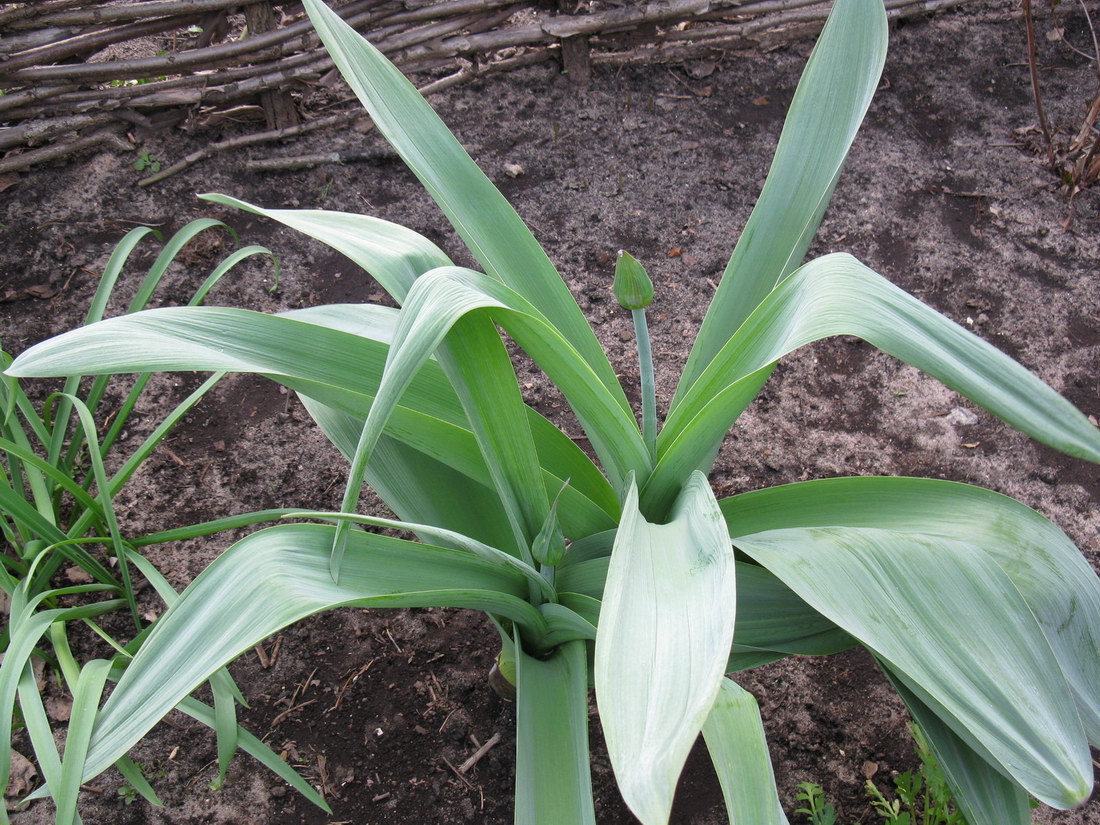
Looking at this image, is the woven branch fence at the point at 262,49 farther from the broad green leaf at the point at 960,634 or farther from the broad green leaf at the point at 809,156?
the broad green leaf at the point at 960,634

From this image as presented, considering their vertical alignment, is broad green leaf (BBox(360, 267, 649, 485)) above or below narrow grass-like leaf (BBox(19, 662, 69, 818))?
above

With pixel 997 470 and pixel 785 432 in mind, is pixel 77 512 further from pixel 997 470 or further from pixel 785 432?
pixel 997 470

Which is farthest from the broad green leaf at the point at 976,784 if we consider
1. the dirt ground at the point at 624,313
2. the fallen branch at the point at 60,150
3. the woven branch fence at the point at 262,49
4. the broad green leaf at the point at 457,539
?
the fallen branch at the point at 60,150

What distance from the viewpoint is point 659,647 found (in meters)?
0.50

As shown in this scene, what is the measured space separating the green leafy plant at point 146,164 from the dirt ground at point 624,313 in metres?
0.02

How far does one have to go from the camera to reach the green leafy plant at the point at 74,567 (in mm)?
883

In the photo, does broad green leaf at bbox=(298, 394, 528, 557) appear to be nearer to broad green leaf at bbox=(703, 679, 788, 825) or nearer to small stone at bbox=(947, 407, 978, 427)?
broad green leaf at bbox=(703, 679, 788, 825)

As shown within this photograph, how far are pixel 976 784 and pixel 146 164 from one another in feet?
7.13

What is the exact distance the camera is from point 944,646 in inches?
23.2

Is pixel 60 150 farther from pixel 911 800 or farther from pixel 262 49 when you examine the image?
pixel 911 800

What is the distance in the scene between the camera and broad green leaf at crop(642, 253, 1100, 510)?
21.3 inches

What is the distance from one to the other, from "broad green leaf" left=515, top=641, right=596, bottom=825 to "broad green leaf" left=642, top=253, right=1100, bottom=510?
27cm

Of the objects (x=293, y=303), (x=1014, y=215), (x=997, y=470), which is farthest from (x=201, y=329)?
(x=1014, y=215)

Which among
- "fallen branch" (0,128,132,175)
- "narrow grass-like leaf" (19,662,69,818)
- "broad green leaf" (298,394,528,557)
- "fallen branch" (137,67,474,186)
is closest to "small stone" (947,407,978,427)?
"broad green leaf" (298,394,528,557)
